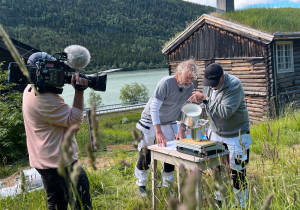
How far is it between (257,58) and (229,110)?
10.7m

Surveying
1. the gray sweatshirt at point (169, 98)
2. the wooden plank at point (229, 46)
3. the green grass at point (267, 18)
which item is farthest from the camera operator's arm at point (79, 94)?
the wooden plank at point (229, 46)

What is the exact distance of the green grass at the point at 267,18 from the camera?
40.7 feet

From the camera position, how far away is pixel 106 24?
371ft

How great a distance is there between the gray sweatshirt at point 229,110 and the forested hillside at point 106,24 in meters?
64.9

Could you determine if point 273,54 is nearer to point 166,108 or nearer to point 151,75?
point 166,108

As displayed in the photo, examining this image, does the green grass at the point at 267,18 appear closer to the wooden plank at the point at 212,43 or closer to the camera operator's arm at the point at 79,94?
the wooden plank at the point at 212,43

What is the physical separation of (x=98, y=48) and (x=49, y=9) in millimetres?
44998

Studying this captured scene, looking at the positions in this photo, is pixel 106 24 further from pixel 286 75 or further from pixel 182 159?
pixel 182 159

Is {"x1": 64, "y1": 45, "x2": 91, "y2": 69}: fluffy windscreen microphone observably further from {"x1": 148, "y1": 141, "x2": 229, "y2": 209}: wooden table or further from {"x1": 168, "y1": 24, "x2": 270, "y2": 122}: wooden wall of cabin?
{"x1": 168, "y1": 24, "x2": 270, "y2": 122}: wooden wall of cabin

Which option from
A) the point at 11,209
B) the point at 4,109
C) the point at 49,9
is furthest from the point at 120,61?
the point at 11,209

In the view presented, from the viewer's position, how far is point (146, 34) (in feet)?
348

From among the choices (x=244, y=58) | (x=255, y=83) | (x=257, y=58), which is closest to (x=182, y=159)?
(x=257, y=58)

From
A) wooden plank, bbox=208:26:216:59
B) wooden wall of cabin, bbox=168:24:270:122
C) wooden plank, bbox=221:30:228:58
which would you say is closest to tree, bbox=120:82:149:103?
wooden wall of cabin, bbox=168:24:270:122

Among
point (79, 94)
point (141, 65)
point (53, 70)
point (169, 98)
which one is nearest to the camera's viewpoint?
point (53, 70)
